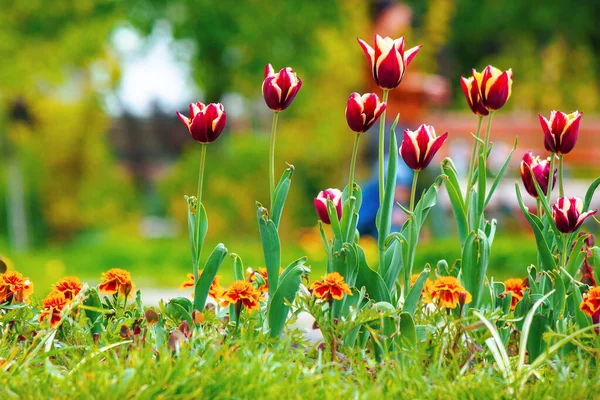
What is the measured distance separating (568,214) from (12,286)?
1.52 meters

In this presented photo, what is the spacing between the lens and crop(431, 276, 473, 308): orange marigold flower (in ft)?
6.98

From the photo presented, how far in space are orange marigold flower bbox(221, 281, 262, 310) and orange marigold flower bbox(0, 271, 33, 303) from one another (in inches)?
25.5

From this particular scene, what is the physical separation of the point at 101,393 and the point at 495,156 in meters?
12.1

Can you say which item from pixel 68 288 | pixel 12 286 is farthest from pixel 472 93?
pixel 12 286

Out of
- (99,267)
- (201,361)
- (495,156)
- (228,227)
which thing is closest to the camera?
(201,361)

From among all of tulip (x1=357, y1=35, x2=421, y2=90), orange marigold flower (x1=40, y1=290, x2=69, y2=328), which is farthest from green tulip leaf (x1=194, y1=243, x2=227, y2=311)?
tulip (x1=357, y1=35, x2=421, y2=90)

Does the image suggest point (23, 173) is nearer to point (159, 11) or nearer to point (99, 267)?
point (159, 11)

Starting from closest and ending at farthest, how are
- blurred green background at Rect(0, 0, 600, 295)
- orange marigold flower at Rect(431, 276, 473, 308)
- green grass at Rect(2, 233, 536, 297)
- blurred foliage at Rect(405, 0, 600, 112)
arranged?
1. orange marigold flower at Rect(431, 276, 473, 308)
2. green grass at Rect(2, 233, 536, 297)
3. blurred green background at Rect(0, 0, 600, 295)
4. blurred foliage at Rect(405, 0, 600, 112)

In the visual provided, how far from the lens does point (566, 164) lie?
15234 millimetres

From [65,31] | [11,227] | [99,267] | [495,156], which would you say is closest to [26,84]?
[65,31]

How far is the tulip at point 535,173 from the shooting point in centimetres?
246

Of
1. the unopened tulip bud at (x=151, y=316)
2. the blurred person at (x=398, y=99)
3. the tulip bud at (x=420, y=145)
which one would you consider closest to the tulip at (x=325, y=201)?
the tulip bud at (x=420, y=145)

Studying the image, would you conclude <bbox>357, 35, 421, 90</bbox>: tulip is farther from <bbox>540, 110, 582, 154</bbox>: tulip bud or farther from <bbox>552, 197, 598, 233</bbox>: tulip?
<bbox>552, 197, 598, 233</bbox>: tulip

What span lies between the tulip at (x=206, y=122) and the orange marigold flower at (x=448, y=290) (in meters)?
0.67
